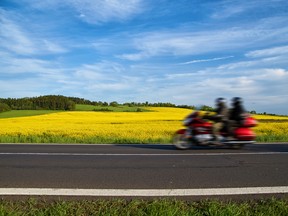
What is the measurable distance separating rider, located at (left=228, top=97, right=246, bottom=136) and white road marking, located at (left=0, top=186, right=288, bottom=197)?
4938 mm

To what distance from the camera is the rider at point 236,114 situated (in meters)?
10.5

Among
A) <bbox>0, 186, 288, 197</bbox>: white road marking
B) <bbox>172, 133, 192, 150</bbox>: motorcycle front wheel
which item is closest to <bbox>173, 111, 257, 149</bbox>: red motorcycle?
<bbox>172, 133, 192, 150</bbox>: motorcycle front wheel

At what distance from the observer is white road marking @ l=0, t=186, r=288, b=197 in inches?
210

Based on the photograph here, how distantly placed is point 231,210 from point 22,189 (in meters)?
3.28

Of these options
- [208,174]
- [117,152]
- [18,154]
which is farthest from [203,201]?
[18,154]

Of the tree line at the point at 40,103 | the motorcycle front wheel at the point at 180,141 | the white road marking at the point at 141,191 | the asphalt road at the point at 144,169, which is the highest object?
the tree line at the point at 40,103

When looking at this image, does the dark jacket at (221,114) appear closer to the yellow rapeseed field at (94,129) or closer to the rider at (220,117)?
the rider at (220,117)

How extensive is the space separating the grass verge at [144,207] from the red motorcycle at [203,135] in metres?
5.61

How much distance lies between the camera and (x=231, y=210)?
437cm

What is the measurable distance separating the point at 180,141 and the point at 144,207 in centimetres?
613

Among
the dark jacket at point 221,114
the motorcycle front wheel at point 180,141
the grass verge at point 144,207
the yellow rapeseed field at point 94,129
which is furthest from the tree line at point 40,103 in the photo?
the grass verge at point 144,207

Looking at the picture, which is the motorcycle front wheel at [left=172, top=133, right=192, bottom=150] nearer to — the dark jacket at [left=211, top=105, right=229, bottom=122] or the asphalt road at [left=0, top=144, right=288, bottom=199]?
the asphalt road at [left=0, top=144, right=288, bottom=199]

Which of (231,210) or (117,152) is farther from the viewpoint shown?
(117,152)

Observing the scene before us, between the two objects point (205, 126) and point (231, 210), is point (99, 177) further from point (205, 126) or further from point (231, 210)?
point (205, 126)
